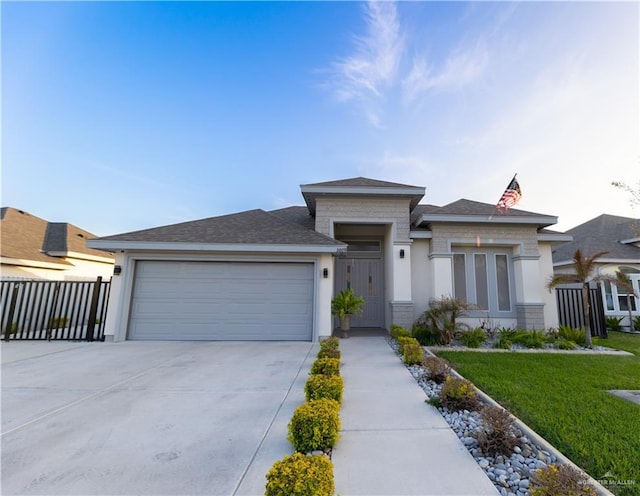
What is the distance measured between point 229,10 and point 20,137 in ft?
29.8

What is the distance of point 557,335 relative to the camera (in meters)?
8.16

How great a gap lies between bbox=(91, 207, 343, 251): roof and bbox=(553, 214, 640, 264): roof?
1384 centimetres

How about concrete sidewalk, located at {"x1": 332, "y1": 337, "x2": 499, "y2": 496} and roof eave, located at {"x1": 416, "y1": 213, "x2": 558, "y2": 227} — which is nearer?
concrete sidewalk, located at {"x1": 332, "y1": 337, "x2": 499, "y2": 496}

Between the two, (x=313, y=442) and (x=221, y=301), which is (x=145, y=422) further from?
(x=221, y=301)

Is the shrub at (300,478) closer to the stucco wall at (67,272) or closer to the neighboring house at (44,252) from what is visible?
the neighboring house at (44,252)

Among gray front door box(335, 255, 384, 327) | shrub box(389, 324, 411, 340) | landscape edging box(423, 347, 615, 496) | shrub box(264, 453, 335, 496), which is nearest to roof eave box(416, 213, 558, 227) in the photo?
gray front door box(335, 255, 384, 327)

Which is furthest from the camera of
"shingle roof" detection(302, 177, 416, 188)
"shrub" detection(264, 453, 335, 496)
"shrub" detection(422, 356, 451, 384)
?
"shingle roof" detection(302, 177, 416, 188)

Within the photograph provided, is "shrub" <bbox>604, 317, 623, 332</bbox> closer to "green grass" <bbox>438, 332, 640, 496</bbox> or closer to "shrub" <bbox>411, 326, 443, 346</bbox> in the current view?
"green grass" <bbox>438, 332, 640, 496</bbox>

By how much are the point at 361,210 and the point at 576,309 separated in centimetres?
828

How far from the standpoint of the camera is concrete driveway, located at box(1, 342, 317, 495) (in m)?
2.18

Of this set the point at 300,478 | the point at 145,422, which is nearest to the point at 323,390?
the point at 300,478

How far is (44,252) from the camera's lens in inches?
468

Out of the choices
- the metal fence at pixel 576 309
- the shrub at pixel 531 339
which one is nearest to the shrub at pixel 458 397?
the shrub at pixel 531 339

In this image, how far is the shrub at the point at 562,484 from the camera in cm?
173
